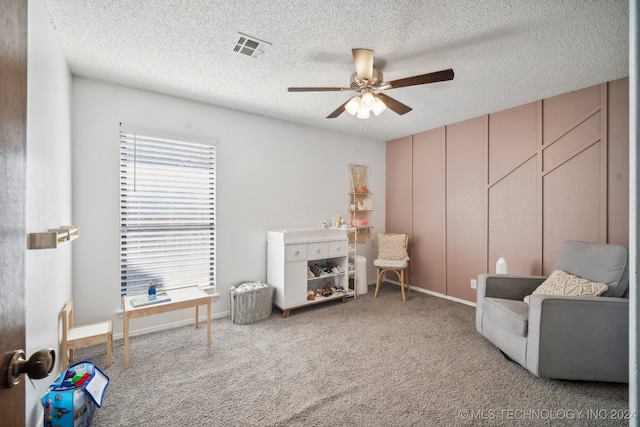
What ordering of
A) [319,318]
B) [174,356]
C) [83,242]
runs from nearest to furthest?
[174,356], [83,242], [319,318]

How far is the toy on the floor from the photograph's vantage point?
5.08 feet

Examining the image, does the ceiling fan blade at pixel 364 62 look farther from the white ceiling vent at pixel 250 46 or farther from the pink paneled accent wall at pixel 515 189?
the pink paneled accent wall at pixel 515 189

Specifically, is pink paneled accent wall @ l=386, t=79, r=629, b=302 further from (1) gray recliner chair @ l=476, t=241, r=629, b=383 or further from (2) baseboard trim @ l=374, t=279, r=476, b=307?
(1) gray recliner chair @ l=476, t=241, r=629, b=383

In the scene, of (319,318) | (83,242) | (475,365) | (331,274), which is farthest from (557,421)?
(83,242)

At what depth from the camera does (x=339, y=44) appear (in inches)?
84.0

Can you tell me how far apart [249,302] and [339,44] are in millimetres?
2707

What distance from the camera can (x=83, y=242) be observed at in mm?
2672

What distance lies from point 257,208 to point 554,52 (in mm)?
3270

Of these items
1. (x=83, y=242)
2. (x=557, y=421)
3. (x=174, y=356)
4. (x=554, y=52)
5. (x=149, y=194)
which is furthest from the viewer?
(x=149, y=194)

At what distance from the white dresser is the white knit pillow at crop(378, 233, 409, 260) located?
825 mm

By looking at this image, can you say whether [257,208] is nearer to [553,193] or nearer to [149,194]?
[149,194]

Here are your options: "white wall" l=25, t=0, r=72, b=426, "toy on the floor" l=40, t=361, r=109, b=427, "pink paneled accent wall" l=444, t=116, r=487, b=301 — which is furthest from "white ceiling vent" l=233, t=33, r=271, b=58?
"pink paneled accent wall" l=444, t=116, r=487, b=301

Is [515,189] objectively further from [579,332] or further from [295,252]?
[295,252]

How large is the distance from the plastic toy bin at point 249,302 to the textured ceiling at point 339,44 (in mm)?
2174
